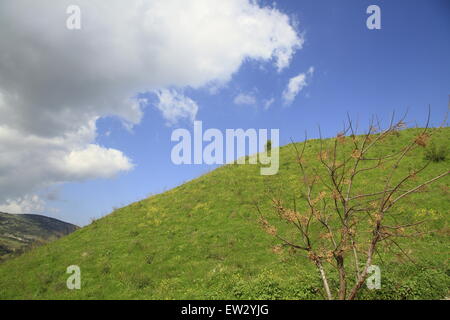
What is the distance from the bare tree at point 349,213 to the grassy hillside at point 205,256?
88 cm

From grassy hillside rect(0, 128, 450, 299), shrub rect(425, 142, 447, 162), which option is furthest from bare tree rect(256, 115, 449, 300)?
shrub rect(425, 142, 447, 162)

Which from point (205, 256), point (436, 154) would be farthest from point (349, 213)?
point (436, 154)

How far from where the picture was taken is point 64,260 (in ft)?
57.9

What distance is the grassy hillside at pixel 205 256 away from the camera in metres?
11.0

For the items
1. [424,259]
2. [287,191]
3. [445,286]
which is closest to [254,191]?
[287,191]

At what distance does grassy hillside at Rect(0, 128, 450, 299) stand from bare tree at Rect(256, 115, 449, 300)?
88 cm

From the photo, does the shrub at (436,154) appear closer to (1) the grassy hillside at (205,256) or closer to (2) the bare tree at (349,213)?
(1) the grassy hillside at (205,256)

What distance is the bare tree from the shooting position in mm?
6277

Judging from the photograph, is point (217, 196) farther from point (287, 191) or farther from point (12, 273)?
point (12, 273)

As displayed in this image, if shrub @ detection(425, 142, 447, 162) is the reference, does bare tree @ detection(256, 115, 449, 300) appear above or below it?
below

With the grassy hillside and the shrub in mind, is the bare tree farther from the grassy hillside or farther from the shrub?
the shrub

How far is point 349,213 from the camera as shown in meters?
12.2

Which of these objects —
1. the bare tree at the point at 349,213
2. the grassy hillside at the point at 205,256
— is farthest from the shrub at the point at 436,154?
the bare tree at the point at 349,213

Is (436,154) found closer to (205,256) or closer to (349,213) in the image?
(349,213)
